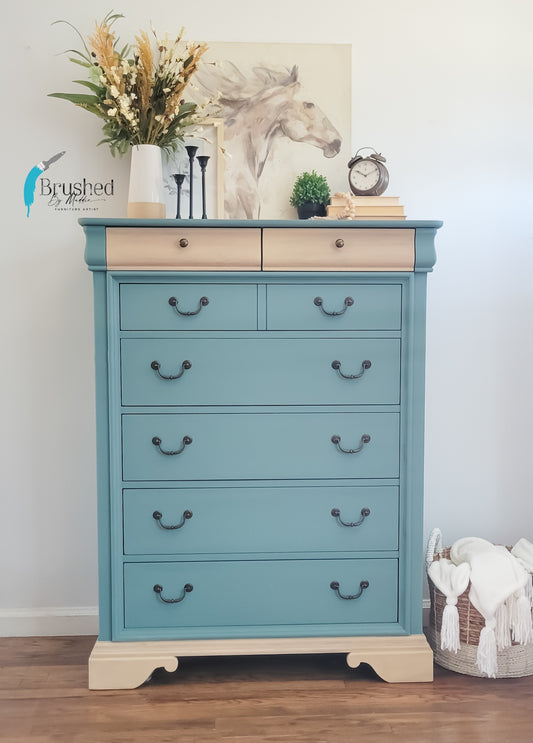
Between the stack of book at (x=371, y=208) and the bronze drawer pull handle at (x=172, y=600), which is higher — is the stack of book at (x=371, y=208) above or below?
above

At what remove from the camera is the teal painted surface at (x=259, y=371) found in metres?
2.10

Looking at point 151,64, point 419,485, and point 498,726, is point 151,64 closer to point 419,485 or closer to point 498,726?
point 419,485

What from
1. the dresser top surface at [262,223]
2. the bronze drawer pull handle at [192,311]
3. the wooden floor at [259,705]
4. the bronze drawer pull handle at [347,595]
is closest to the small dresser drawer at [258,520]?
the bronze drawer pull handle at [347,595]

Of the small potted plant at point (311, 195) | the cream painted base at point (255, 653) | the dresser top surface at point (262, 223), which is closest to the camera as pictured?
the dresser top surface at point (262, 223)

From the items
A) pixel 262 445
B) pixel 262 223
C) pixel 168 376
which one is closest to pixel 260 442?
pixel 262 445

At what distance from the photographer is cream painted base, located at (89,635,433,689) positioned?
6.95ft

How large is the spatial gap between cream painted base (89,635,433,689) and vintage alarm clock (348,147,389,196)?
141cm

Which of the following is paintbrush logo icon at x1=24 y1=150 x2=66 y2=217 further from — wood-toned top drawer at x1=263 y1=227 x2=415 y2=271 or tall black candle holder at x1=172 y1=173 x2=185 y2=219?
wood-toned top drawer at x1=263 y1=227 x2=415 y2=271

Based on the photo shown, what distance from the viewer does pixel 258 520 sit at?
214cm

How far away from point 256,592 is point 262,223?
1099 mm

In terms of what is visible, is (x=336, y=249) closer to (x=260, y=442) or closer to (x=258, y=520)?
(x=260, y=442)

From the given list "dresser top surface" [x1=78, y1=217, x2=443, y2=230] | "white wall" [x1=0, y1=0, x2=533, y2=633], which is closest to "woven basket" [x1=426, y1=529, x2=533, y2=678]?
"white wall" [x1=0, y1=0, x2=533, y2=633]

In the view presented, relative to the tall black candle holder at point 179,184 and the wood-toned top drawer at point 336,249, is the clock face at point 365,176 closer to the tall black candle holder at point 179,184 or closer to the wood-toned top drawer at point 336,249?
the wood-toned top drawer at point 336,249

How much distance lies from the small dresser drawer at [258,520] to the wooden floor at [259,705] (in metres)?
0.42
